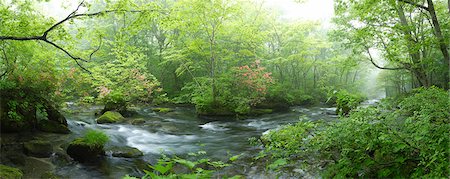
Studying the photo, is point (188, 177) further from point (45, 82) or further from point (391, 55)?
point (391, 55)

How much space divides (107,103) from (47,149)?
768 cm

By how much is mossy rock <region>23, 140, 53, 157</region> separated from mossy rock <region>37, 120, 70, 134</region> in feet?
6.31

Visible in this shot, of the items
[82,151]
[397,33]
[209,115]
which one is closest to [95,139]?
[82,151]

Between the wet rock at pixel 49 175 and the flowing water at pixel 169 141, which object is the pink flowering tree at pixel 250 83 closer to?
the flowing water at pixel 169 141

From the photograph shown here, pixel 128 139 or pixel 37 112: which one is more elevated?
pixel 37 112

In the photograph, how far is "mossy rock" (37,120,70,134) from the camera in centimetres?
861

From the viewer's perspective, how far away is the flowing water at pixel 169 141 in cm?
621

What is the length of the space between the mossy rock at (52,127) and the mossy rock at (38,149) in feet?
6.31

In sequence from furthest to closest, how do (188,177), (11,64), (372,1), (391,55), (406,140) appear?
(391,55), (11,64), (372,1), (406,140), (188,177)

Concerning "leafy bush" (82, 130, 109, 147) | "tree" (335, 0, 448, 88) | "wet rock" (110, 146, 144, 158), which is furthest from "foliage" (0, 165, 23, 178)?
"tree" (335, 0, 448, 88)

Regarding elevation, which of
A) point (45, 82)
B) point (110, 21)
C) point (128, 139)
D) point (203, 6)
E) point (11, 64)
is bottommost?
point (128, 139)

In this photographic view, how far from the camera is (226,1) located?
14406mm

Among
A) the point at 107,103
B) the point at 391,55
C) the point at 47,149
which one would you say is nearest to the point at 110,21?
the point at 107,103

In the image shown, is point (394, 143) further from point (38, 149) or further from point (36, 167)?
point (38, 149)
